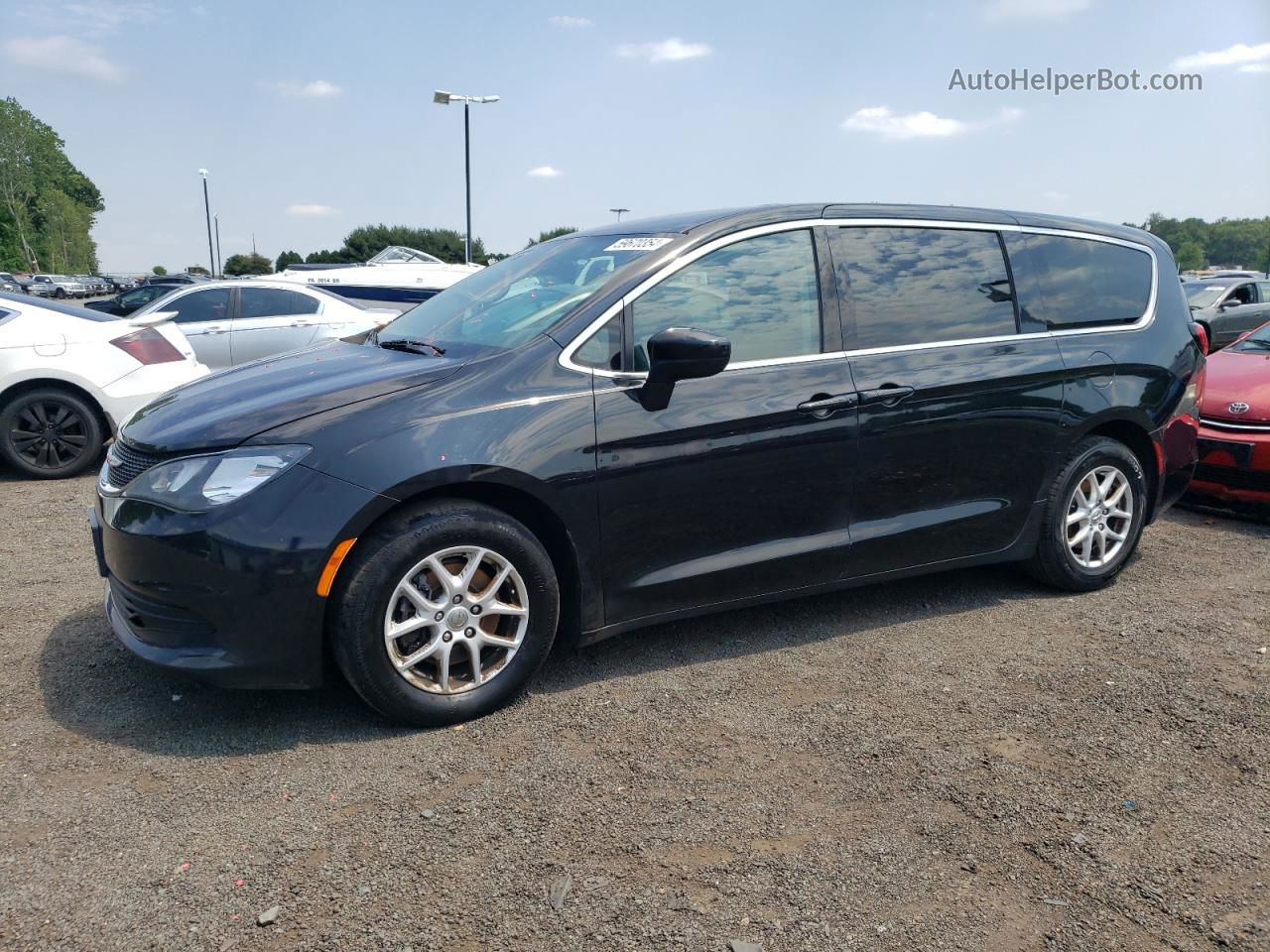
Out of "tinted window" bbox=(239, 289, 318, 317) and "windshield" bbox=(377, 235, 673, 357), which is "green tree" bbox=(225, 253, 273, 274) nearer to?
"tinted window" bbox=(239, 289, 318, 317)

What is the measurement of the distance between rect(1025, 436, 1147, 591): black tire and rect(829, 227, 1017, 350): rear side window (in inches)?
30.5

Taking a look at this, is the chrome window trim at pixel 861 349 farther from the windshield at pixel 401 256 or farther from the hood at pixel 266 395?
the windshield at pixel 401 256

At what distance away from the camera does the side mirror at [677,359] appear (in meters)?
3.43

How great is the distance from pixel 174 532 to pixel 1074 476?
3.86 metres

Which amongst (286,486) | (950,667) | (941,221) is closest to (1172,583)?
(950,667)

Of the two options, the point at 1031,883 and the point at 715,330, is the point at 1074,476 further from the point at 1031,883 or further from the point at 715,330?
the point at 1031,883

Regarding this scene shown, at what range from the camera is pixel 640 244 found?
3879 millimetres

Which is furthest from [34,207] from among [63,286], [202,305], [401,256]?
[202,305]

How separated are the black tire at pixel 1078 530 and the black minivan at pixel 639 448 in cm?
1

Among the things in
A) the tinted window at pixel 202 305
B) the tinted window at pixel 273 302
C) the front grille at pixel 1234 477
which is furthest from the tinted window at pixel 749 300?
the tinted window at pixel 202 305

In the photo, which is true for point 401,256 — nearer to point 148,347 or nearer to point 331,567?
point 148,347

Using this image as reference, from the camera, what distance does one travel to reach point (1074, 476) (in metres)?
4.66

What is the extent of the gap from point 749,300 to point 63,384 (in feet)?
19.3

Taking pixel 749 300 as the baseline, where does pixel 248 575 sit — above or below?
below
